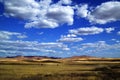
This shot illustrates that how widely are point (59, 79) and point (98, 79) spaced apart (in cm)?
468

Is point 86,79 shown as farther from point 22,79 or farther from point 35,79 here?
→ point 22,79

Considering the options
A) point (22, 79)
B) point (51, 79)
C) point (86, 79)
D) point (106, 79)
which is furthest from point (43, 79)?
point (106, 79)

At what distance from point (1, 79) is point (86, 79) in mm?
10521

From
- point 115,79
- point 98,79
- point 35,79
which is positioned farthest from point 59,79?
point 115,79

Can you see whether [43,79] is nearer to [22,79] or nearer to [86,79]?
[22,79]

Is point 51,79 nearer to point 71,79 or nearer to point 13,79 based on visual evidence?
point 71,79

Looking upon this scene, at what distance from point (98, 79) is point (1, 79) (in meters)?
12.0

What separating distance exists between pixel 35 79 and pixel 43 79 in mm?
1052

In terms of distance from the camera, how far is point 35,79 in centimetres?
2675

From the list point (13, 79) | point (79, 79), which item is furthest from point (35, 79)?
point (79, 79)

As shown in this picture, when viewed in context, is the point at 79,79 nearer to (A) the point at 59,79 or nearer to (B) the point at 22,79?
(A) the point at 59,79

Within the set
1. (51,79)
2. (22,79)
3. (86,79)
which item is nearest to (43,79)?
→ (51,79)

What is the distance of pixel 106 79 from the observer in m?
26.4

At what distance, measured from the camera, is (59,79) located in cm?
2611
